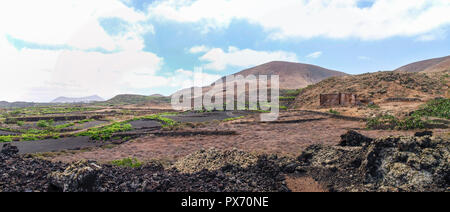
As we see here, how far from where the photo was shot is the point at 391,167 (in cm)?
547

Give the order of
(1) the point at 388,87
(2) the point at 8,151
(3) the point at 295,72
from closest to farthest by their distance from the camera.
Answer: (2) the point at 8,151
(1) the point at 388,87
(3) the point at 295,72

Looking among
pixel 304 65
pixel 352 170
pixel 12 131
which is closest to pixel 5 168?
pixel 352 170

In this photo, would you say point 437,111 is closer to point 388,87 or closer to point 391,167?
point 388,87

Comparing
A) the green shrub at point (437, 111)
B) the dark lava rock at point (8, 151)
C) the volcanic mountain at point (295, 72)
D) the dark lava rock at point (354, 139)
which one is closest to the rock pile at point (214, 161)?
the dark lava rock at point (354, 139)

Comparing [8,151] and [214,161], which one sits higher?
[8,151]

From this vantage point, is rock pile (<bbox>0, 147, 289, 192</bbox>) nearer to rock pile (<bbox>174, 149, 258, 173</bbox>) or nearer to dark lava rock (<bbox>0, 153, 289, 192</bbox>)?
dark lava rock (<bbox>0, 153, 289, 192</bbox>)

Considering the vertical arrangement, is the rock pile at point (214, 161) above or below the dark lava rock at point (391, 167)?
below

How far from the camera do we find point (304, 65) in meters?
136

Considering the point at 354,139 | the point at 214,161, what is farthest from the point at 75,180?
the point at 354,139

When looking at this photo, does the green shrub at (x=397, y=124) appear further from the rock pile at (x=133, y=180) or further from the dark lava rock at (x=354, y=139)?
the rock pile at (x=133, y=180)

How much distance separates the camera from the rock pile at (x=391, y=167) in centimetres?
486

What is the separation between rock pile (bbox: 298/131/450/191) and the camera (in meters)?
4.86
